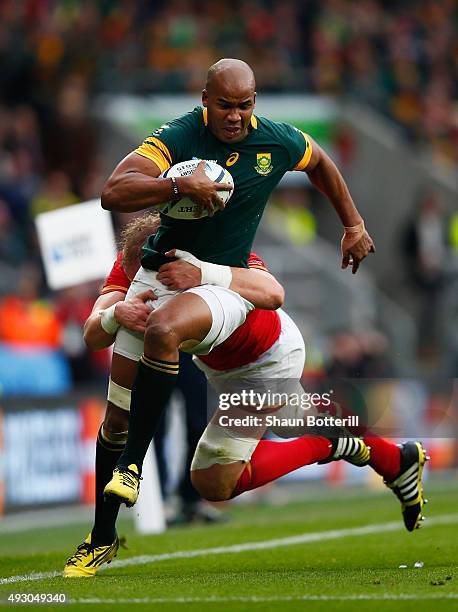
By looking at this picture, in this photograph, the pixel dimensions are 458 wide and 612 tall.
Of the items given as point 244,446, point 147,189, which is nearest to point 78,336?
point 244,446

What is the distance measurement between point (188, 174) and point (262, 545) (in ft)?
10.8

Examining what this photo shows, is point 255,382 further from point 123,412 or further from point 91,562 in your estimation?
point 91,562

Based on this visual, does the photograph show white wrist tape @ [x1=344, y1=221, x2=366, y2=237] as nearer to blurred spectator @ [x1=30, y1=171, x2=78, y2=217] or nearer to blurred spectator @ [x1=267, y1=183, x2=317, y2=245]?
blurred spectator @ [x1=30, y1=171, x2=78, y2=217]

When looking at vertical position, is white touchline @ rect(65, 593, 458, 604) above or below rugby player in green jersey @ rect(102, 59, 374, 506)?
below

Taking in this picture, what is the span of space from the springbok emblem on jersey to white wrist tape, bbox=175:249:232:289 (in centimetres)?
56

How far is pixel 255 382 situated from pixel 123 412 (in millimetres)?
801

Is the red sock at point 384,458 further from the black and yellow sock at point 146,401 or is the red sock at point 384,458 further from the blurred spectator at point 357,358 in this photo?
the blurred spectator at point 357,358

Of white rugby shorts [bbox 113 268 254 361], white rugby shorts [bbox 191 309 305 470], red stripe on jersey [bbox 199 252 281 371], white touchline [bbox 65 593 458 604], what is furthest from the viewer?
white rugby shorts [bbox 191 309 305 470]

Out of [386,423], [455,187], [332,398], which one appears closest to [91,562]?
[332,398]

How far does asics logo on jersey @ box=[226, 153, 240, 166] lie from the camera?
7.05 metres

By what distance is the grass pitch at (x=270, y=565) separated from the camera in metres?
5.79

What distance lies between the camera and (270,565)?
765cm

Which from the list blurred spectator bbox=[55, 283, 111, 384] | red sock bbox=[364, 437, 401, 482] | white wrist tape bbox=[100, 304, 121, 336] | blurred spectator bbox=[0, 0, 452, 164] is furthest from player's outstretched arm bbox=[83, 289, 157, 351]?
blurred spectator bbox=[0, 0, 452, 164]

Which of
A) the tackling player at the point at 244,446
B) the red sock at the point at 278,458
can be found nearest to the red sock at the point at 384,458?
the tackling player at the point at 244,446
